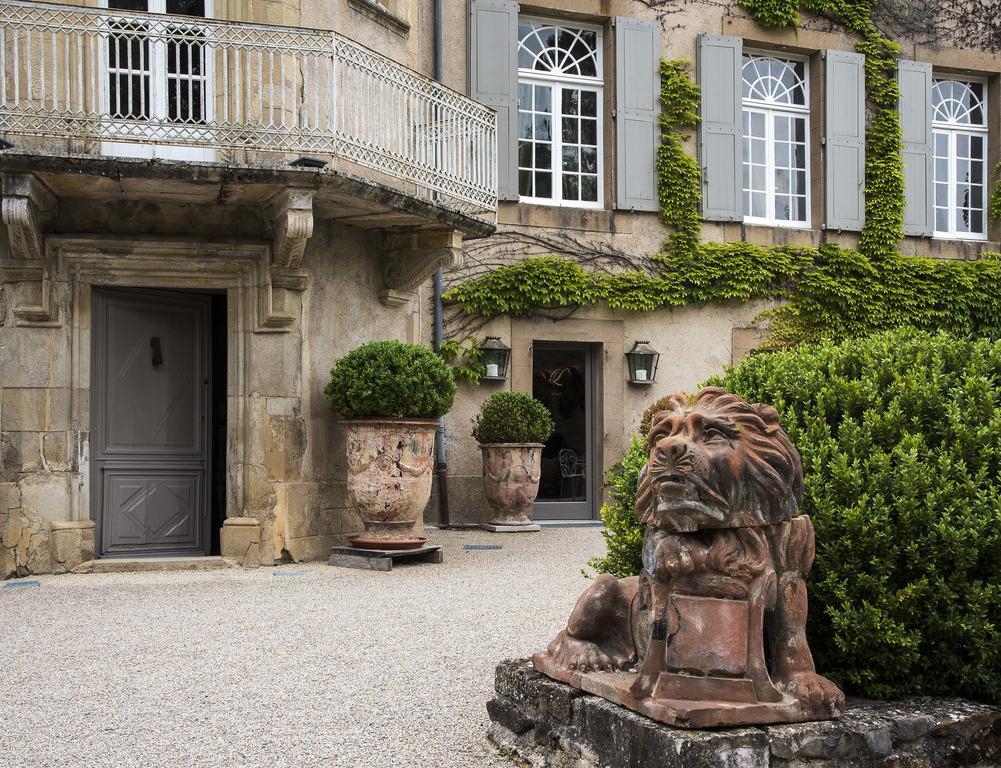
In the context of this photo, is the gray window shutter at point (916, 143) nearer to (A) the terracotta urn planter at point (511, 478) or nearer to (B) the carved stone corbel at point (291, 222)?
(A) the terracotta urn planter at point (511, 478)

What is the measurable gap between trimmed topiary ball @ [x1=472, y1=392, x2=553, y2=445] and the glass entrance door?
5.19 feet

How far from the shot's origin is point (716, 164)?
14.8 meters

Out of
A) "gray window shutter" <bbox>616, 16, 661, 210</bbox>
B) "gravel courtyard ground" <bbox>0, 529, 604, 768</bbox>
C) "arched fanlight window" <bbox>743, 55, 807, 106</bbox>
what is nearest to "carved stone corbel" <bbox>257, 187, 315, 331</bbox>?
"gravel courtyard ground" <bbox>0, 529, 604, 768</bbox>

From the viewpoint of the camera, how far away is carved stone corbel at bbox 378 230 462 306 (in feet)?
35.2

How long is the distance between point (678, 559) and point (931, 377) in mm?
1347

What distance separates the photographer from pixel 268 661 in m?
5.76

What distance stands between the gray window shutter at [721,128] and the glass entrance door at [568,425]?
248 cm

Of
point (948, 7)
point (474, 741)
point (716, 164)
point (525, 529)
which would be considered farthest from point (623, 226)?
point (474, 741)

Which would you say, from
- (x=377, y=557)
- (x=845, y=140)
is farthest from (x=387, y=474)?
(x=845, y=140)

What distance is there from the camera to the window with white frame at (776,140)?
15.6 m

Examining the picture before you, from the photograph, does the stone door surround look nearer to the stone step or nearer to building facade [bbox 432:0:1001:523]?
the stone step

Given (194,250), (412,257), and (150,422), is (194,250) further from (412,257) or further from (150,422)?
(412,257)

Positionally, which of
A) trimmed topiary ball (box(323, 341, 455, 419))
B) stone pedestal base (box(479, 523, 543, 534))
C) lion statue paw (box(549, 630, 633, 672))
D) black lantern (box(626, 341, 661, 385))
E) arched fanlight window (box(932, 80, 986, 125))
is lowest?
stone pedestal base (box(479, 523, 543, 534))

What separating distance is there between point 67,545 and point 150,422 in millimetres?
1408
